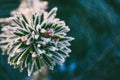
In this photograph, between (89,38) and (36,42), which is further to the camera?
(89,38)

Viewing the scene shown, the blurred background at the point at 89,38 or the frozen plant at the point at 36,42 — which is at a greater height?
the blurred background at the point at 89,38

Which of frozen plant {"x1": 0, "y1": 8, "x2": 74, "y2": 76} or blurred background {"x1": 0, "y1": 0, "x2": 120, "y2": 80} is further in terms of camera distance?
blurred background {"x1": 0, "y1": 0, "x2": 120, "y2": 80}

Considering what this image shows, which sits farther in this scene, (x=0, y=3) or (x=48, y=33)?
(x=0, y=3)

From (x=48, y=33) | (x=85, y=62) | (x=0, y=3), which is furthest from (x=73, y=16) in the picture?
(x=48, y=33)

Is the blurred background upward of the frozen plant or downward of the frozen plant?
upward

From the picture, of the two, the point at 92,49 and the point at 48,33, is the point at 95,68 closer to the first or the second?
the point at 92,49

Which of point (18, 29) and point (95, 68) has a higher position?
point (95, 68)

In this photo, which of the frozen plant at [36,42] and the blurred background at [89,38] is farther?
the blurred background at [89,38]

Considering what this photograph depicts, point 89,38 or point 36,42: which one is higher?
point 89,38
